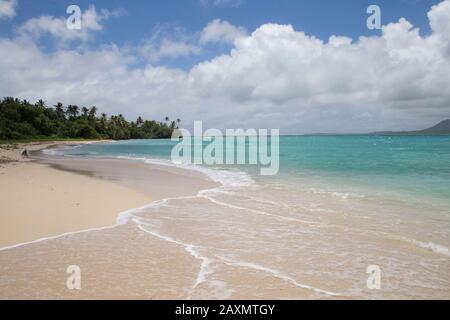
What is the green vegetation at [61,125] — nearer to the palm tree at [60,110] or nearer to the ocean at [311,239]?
the palm tree at [60,110]

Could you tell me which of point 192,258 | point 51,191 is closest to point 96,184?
point 51,191

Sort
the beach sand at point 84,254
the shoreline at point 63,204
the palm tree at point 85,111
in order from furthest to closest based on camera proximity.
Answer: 1. the palm tree at point 85,111
2. the shoreline at point 63,204
3. the beach sand at point 84,254

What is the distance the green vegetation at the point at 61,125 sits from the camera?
79.6 metres

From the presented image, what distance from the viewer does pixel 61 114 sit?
389 ft

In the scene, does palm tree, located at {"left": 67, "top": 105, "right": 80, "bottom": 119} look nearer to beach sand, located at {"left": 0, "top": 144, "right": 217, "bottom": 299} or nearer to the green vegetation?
the green vegetation

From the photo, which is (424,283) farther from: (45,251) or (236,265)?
(45,251)

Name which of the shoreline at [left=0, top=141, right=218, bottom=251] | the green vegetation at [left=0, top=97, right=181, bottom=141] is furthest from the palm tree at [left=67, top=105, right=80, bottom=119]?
the shoreline at [left=0, top=141, right=218, bottom=251]

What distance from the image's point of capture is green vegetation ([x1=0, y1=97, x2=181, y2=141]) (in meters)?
79.6

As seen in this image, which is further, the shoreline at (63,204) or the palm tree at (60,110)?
the palm tree at (60,110)

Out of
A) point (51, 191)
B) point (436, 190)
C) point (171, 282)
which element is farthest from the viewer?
point (436, 190)

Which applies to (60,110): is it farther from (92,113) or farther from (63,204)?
(63,204)

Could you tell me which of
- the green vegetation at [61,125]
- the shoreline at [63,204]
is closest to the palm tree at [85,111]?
the green vegetation at [61,125]

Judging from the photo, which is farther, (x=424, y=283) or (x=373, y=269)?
(x=373, y=269)
